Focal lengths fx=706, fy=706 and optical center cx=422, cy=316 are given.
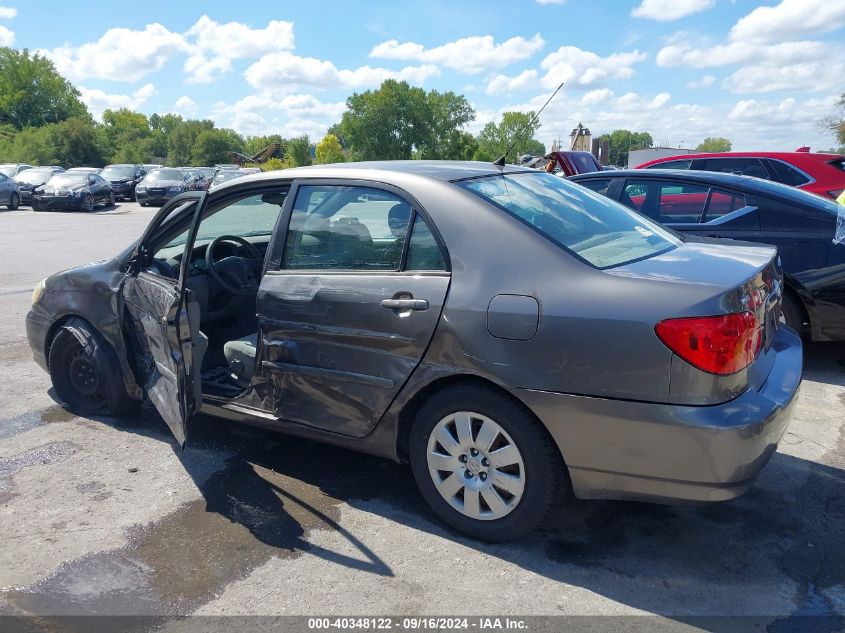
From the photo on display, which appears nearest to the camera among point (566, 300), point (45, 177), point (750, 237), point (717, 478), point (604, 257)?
point (717, 478)

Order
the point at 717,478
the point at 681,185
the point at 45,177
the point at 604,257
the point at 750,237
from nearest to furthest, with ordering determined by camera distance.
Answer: the point at 717,478 < the point at 604,257 < the point at 750,237 < the point at 681,185 < the point at 45,177

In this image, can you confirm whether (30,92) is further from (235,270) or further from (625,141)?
(625,141)

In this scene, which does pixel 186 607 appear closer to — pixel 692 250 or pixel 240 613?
pixel 240 613

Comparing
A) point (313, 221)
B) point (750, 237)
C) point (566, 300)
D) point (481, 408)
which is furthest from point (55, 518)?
point (750, 237)

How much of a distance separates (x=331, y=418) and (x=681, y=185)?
4.06 metres

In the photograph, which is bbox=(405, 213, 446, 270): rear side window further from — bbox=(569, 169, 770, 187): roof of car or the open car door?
bbox=(569, 169, 770, 187): roof of car

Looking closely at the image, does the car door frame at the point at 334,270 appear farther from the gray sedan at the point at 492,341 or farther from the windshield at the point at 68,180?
the windshield at the point at 68,180

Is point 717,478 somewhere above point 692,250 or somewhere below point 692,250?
below

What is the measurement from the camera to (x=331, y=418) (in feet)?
11.6

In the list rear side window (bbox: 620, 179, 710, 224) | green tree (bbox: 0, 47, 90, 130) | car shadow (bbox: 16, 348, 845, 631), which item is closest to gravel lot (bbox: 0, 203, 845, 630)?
car shadow (bbox: 16, 348, 845, 631)

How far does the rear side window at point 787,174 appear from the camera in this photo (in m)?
9.54

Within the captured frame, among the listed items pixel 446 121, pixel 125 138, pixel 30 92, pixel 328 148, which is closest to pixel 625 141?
pixel 446 121

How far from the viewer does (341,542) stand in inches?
129

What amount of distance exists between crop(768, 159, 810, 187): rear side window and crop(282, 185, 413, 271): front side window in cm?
805
